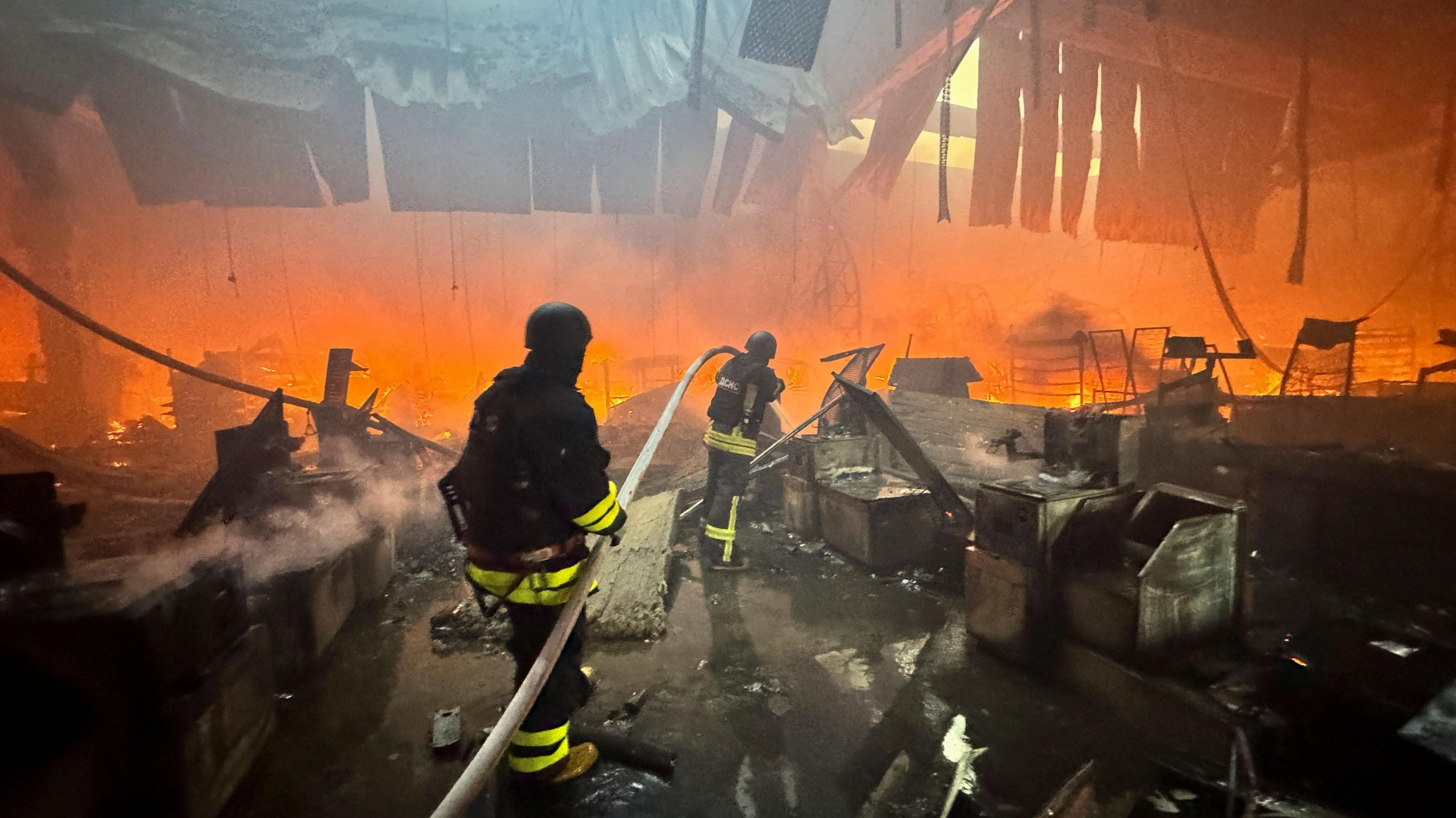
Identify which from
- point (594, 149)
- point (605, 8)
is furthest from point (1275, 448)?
point (605, 8)

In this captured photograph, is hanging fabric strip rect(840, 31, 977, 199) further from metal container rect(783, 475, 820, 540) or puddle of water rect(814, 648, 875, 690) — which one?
puddle of water rect(814, 648, 875, 690)

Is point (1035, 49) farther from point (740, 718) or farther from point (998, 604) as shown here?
point (740, 718)

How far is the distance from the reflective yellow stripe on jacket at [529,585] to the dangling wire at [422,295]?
46.0ft

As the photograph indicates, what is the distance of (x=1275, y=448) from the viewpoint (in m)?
5.07

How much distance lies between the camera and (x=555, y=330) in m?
2.58

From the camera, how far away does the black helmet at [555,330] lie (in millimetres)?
2582

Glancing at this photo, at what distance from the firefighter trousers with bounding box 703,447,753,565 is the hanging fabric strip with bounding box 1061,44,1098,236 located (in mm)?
5059

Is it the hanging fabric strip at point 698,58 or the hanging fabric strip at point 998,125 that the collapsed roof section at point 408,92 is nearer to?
the hanging fabric strip at point 698,58

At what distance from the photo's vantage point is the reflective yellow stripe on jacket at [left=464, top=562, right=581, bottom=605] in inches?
99.3

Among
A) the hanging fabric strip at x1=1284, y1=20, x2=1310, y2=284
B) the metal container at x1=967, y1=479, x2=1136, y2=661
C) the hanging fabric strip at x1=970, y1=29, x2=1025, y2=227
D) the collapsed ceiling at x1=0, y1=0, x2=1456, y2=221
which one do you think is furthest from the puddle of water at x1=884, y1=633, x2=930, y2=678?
the hanging fabric strip at x1=1284, y1=20, x2=1310, y2=284

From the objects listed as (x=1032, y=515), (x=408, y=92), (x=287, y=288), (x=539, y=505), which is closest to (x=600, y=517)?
(x=539, y=505)

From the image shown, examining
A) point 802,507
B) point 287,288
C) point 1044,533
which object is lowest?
point 802,507

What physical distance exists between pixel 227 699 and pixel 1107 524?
16.3ft

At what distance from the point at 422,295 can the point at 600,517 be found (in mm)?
15302
